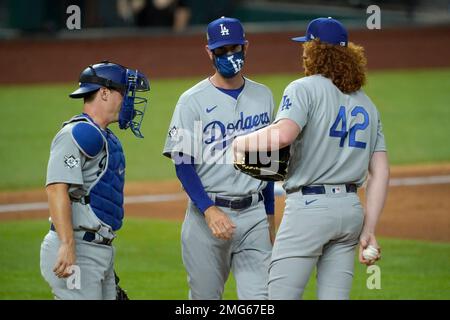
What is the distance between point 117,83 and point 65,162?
526 millimetres

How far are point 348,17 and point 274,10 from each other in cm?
197

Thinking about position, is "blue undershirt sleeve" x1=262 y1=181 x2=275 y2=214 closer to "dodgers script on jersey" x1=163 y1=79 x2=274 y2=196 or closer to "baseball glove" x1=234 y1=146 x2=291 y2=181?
"dodgers script on jersey" x1=163 y1=79 x2=274 y2=196

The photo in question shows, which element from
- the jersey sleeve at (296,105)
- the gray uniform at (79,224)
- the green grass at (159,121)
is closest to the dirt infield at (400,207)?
the green grass at (159,121)

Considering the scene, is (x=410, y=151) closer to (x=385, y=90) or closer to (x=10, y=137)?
(x=385, y=90)

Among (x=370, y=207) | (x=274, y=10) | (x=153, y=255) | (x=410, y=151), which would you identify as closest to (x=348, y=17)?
(x=274, y=10)

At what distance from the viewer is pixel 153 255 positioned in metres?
8.74

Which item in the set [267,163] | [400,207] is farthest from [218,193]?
[400,207]

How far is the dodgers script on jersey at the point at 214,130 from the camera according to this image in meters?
5.20

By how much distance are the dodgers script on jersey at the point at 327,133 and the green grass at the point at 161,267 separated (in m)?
2.76

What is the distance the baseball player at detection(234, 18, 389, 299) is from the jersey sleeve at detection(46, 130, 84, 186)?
30.3 inches
